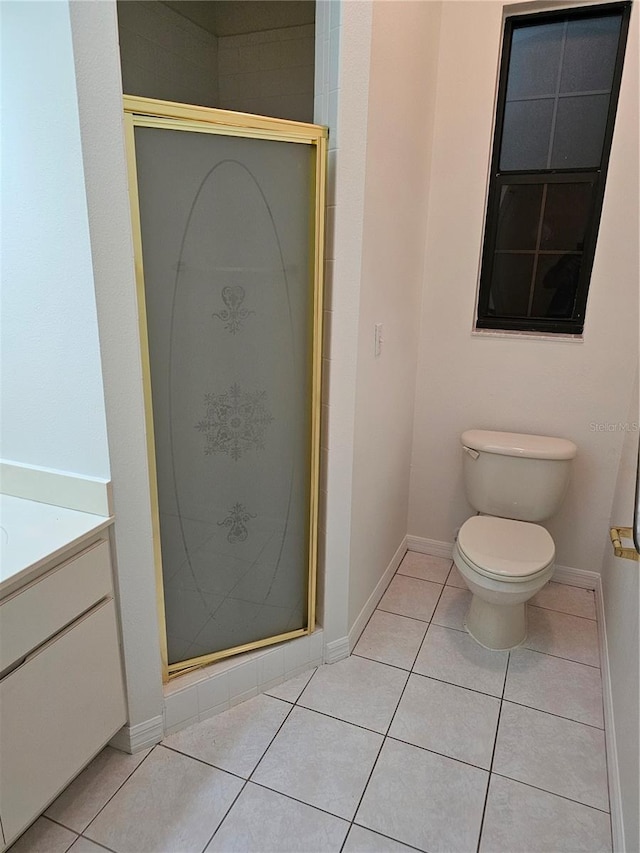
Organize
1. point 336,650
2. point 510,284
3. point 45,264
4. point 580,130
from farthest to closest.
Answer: point 510,284 < point 580,130 < point 336,650 < point 45,264

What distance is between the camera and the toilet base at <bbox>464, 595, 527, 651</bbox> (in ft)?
7.33

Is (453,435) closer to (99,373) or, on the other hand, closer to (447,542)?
(447,542)

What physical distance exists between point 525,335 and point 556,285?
244 mm

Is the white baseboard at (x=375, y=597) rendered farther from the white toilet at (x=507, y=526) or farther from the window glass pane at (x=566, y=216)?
the window glass pane at (x=566, y=216)

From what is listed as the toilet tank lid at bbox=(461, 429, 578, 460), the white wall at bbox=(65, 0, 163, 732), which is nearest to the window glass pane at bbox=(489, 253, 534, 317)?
the toilet tank lid at bbox=(461, 429, 578, 460)

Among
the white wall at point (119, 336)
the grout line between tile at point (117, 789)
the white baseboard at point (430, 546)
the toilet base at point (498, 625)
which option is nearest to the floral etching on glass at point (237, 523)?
the white wall at point (119, 336)

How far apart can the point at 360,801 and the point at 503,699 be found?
2.22 ft

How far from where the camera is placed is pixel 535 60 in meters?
2.32

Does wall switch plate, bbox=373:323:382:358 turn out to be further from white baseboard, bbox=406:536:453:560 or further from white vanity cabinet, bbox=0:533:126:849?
white baseboard, bbox=406:536:453:560

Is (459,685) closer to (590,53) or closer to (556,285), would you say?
(556,285)

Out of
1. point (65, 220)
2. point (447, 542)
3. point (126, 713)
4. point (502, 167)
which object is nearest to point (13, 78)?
point (65, 220)

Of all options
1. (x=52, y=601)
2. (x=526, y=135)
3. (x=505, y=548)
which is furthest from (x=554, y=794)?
(x=526, y=135)

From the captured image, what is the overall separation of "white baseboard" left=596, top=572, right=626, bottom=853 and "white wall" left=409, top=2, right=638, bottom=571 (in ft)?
1.61

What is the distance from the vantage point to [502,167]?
2.45 meters
